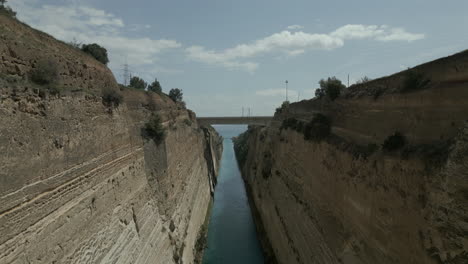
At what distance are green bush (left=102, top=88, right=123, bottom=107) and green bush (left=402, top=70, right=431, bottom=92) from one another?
25.6ft

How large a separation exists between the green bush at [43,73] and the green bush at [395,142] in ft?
24.3

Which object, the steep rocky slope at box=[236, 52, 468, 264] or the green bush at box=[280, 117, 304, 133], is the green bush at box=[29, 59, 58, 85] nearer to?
the steep rocky slope at box=[236, 52, 468, 264]

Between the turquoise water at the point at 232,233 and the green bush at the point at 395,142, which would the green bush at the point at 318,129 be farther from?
the turquoise water at the point at 232,233

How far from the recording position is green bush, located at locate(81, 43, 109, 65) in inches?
467

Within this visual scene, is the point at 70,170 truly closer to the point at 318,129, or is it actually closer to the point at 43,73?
the point at 43,73

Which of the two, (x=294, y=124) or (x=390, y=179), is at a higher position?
(x=294, y=124)

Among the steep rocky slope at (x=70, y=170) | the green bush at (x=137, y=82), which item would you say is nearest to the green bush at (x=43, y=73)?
the steep rocky slope at (x=70, y=170)

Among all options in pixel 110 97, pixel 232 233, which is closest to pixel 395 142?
pixel 110 97

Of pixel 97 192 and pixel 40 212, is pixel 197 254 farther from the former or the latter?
Result: pixel 40 212

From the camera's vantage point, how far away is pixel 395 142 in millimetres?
6914

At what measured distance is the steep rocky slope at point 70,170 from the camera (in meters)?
4.98

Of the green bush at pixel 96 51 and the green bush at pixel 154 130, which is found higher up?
the green bush at pixel 96 51

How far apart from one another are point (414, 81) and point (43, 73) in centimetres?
783

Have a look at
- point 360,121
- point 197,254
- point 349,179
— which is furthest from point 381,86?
point 197,254
